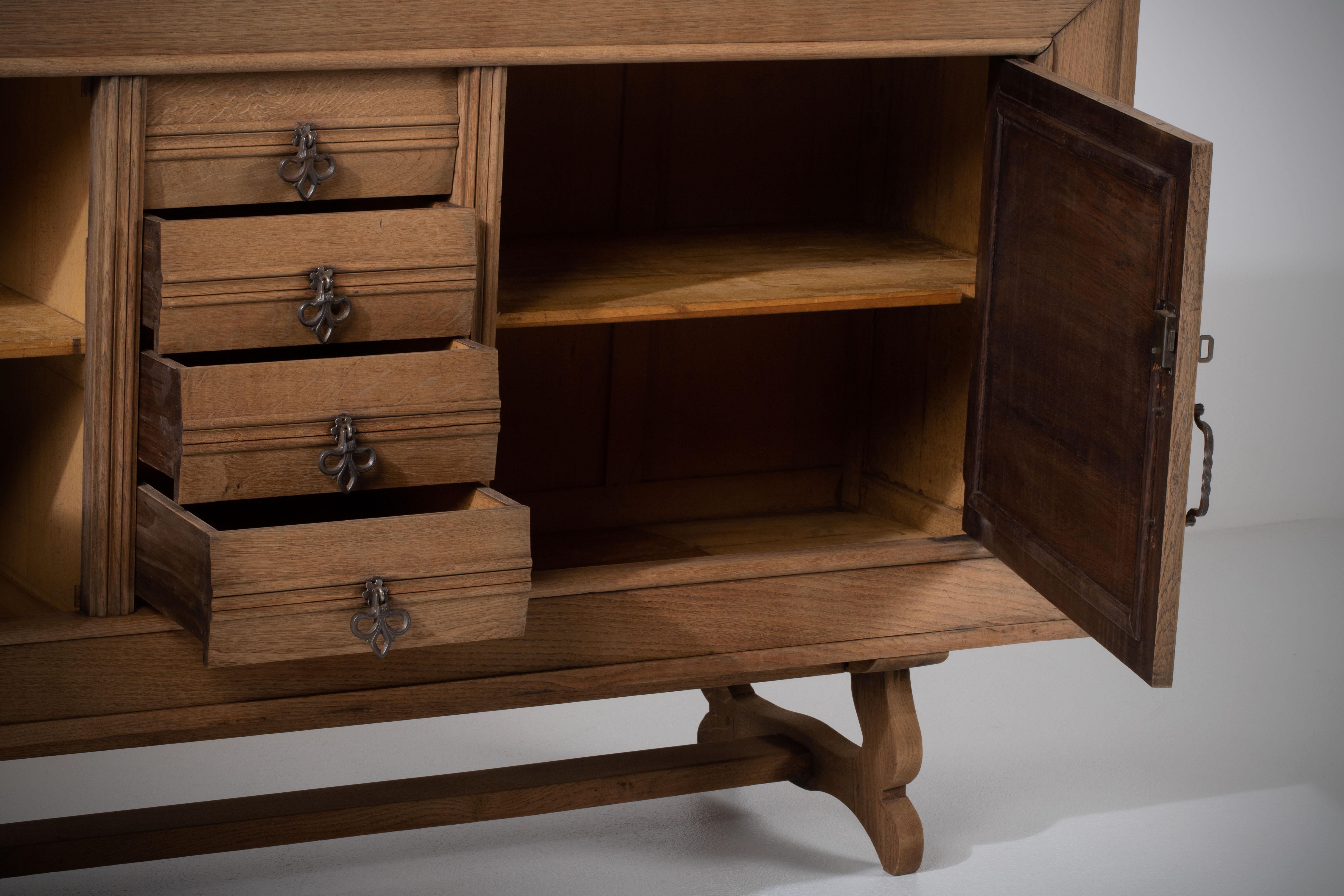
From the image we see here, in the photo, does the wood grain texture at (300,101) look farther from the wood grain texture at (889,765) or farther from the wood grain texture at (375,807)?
the wood grain texture at (889,765)

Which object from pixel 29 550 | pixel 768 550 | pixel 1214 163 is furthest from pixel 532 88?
pixel 1214 163

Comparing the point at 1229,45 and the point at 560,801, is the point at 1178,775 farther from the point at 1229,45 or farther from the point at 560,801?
the point at 1229,45

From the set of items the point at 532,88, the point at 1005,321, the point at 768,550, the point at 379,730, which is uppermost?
the point at 532,88

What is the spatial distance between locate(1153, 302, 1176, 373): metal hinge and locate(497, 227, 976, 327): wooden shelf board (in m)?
0.56

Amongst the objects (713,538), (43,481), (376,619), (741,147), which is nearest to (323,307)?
(376,619)

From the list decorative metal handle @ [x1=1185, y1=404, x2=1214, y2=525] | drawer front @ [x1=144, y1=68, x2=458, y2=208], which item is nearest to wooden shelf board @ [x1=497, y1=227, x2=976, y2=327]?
drawer front @ [x1=144, y1=68, x2=458, y2=208]

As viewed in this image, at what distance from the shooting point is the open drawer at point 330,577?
1951 mm

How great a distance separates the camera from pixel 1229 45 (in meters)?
4.64

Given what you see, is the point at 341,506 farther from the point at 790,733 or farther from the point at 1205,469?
the point at 1205,469

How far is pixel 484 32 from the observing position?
2.12 metres

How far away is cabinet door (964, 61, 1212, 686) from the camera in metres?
1.98

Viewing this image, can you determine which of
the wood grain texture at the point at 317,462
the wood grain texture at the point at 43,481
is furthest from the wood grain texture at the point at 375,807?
the wood grain texture at the point at 317,462

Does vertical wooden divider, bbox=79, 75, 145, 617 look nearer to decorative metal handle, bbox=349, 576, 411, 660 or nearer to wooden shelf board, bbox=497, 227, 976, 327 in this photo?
decorative metal handle, bbox=349, 576, 411, 660

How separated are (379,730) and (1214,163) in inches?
103
